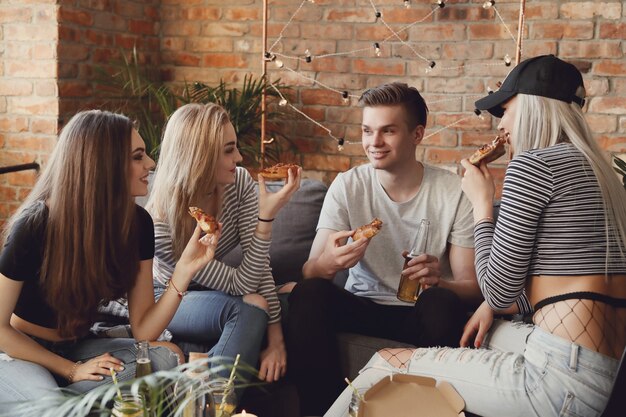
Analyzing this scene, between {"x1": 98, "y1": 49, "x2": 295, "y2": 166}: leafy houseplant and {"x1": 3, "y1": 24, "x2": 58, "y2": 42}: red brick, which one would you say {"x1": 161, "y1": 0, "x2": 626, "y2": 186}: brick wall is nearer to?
{"x1": 98, "y1": 49, "x2": 295, "y2": 166}: leafy houseplant

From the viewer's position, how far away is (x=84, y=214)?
203cm

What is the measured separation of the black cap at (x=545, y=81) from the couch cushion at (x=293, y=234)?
113cm

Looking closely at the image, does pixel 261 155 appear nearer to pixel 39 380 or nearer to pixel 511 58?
pixel 511 58

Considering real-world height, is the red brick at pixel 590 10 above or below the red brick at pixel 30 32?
above

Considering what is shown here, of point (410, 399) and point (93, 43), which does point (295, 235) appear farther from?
point (93, 43)

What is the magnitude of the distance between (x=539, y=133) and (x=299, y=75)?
83.5 inches

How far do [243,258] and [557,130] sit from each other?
1.12 meters

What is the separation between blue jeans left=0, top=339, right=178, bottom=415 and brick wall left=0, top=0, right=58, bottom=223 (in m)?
1.66

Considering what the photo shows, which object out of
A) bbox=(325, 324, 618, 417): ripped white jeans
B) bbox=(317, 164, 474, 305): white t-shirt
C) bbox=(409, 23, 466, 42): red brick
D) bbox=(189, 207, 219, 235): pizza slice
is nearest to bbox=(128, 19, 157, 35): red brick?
bbox=(409, 23, 466, 42): red brick

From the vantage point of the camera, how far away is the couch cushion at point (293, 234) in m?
2.96

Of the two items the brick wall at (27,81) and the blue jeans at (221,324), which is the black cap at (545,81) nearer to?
the blue jeans at (221,324)

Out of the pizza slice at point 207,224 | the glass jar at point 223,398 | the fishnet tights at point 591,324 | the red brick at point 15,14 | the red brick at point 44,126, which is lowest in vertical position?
the glass jar at point 223,398

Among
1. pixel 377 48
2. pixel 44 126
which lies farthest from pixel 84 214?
pixel 377 48

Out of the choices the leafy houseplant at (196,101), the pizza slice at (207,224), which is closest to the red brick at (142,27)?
the leafy houseplant at (196,101)
